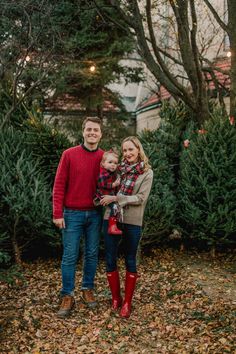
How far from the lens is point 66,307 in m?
4.77

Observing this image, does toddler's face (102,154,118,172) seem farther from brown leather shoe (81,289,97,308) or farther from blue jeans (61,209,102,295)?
brown leather shoe (81,289,97,308)

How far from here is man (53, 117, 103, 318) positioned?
15.2 ft

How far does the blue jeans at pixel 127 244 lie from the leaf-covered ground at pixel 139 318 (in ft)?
1.98

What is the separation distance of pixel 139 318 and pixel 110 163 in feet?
5.95

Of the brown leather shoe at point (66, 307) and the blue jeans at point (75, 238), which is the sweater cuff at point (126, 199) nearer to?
the blue jeans at point (75, 238)

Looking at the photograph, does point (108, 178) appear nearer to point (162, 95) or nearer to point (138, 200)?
point (138, 200)

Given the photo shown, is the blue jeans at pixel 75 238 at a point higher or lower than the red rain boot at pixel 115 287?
higher

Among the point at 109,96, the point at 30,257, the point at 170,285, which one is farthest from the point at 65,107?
the point at 170,285

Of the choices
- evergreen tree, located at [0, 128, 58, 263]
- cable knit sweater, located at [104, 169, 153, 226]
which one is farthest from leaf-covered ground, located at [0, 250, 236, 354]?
cable knit sweater, located at [104, 169, 153, 226]

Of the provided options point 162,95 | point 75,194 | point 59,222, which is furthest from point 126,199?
point 162,95

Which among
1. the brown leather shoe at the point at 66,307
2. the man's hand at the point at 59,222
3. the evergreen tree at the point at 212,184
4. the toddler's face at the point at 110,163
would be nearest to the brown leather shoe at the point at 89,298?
the brown leather shoe at the point at 66,307

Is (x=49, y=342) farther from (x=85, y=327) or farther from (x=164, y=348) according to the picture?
(x=164, y=348)

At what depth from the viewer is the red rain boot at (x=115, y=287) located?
477 centimetres

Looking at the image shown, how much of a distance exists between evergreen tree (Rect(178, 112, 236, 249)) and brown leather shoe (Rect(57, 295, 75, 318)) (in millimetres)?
2608
